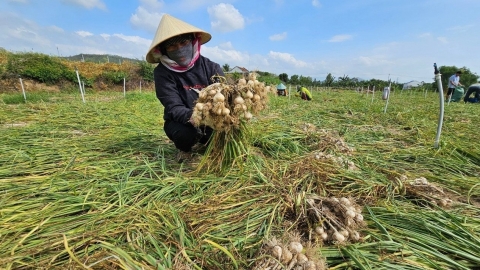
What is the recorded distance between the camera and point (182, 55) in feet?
6.59

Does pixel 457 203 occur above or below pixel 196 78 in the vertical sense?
below

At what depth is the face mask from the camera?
1.98 meters

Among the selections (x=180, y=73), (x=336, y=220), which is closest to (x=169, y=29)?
(x=180, y=73)

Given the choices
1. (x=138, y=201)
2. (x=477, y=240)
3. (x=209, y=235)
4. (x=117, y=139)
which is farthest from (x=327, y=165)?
(x=117, y=139)

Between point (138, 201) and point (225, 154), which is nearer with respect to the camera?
point (138, 201)

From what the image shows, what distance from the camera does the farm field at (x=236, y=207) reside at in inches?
38.6

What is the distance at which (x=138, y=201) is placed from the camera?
1434 millimetres

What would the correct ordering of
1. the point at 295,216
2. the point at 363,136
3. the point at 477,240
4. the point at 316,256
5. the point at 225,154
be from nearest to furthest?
the point at 316,256 < the point at 477,240 < the point at 295,216 < the point at 225,154 < the point at 363,136

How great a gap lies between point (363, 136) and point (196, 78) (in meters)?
2.07

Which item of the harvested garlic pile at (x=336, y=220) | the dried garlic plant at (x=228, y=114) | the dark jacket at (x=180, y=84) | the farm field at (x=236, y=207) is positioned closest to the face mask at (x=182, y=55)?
the dark jacket at (x=180, y=84)

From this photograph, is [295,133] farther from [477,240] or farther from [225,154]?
[477,240]

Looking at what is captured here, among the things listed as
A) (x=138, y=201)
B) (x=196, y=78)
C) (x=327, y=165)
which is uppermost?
(x=196, y=78)

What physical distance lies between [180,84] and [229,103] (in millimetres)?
799

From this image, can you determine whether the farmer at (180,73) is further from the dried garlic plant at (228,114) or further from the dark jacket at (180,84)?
the dried garlic plant at (228,114)
